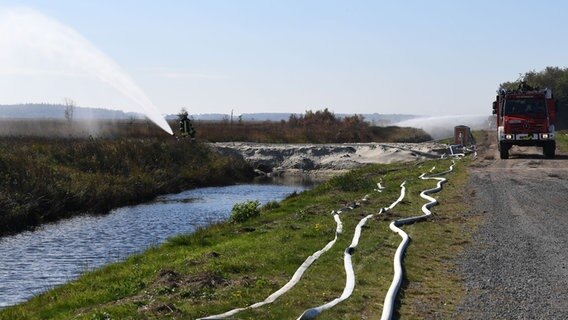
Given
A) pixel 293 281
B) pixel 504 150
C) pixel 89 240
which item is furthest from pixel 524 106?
pixel 293 281

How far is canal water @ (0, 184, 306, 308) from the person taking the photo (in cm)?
1580

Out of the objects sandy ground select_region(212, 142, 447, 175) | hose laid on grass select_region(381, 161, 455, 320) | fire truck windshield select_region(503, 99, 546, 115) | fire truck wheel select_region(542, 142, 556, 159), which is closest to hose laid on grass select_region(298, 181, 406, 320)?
hose laid on grass select_region(381, 161, 455, 320)

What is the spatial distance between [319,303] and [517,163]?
26.0 meters

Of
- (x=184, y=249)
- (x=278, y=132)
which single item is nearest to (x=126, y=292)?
(x=184, y=249)

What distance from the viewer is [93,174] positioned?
35.3m

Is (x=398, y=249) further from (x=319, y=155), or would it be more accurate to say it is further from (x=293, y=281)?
(x=319, y=155)

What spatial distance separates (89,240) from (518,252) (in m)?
13.2

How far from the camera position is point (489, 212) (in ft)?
58.9

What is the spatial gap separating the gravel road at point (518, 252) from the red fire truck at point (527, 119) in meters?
8.59

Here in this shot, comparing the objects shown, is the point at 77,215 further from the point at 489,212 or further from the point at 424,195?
the point at 489,212

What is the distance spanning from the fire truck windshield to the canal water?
1174 cm

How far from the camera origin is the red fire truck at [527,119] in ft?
113

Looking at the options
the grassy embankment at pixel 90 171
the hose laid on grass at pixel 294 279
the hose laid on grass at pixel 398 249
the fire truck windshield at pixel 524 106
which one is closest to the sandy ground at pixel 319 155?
the grassy embankment at pixel 90 171

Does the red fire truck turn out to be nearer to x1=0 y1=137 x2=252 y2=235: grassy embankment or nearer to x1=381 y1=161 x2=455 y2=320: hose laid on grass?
x1=381 y1=161 x2=455 y2=320: hose laid on grass
